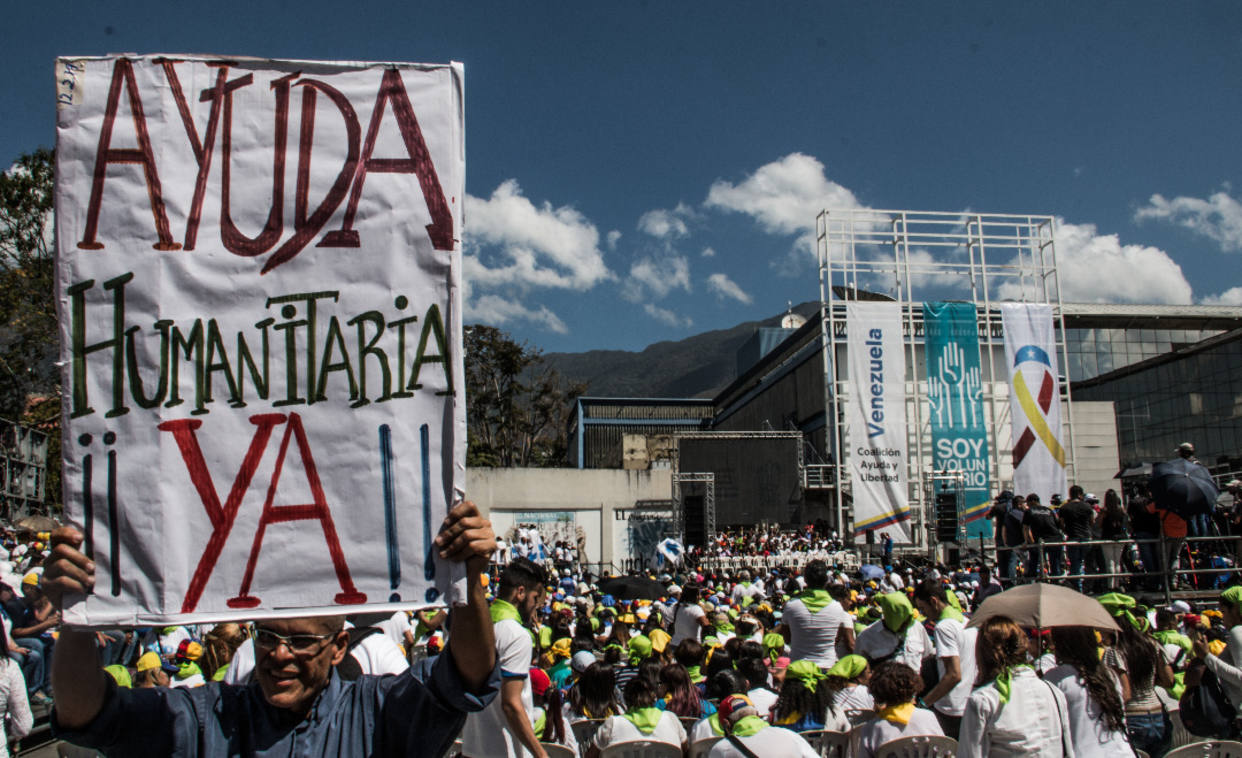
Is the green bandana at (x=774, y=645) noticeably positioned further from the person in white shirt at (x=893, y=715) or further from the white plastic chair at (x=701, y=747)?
the person in white shirt at (x=893, y=715)

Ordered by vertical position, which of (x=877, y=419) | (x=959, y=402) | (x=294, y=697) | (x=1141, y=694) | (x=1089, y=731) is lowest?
(x=1141, y=694)

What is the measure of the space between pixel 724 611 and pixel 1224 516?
7.72 metres

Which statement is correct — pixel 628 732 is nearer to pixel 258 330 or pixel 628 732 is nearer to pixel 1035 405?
pixel 258 330

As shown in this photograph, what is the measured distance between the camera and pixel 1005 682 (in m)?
3.96

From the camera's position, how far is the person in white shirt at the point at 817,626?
703 centimetres

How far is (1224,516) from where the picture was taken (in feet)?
44.4

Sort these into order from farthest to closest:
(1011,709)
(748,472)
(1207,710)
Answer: (748,472) → (1207,710) → (1011,709)

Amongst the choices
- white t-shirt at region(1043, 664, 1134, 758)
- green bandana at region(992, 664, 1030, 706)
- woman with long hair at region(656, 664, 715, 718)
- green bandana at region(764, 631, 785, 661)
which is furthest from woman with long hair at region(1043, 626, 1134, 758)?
green bandana at region(764, 631, 785, 661)

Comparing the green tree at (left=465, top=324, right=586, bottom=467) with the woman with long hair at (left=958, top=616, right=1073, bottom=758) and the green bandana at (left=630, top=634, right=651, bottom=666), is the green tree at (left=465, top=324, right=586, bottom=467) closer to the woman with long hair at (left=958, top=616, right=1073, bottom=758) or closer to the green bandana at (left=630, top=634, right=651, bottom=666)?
the green bandana at (left=630, top=634, right=651, bottom=666)

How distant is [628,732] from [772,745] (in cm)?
121

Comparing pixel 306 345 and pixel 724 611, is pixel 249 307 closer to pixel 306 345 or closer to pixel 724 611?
pixel 306 345

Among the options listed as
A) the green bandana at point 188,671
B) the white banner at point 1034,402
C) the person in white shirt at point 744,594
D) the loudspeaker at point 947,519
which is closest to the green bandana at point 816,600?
the green bandana at point 188,671

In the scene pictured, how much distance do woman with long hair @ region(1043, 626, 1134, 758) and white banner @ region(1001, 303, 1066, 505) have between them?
2241 cm

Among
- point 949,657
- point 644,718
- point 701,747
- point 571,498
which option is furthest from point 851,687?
point 571,498
